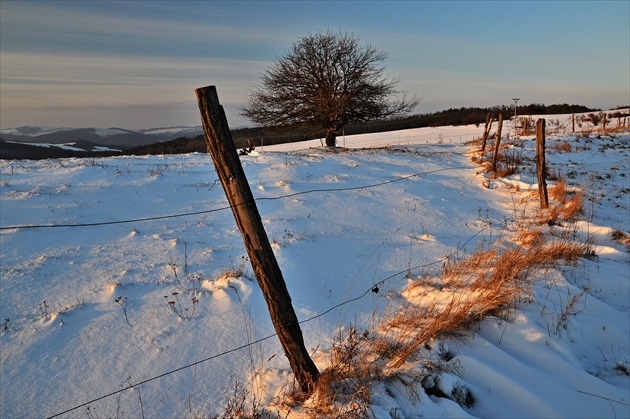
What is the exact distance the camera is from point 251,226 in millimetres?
3049

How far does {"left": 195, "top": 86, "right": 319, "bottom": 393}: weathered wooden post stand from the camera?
2889mm

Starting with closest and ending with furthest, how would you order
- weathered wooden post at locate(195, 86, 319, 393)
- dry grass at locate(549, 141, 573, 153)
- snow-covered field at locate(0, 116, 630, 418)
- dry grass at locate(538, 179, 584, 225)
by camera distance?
weathered wooden post at locate(195, 86, 319, 393) → snow-covered field at locate(0, 116, 630, 418) → dry grass at locate(538, 179, 584, 225) → dry grass at locate(549, 141, 573, 153)

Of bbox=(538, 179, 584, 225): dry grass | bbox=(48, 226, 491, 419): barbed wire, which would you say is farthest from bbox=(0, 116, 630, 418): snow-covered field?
bbox=(538, 179, 584, 225): dry grass

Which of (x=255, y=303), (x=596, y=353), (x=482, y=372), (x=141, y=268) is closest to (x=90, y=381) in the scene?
(x=255, y=303)

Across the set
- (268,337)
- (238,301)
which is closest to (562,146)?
(238,301)

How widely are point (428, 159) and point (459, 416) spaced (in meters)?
16.7

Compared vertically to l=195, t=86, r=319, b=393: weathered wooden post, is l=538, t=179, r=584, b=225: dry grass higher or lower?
lower

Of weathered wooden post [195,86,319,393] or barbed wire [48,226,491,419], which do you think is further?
barbed wire [48,226,491,419]

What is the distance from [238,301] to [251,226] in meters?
2.40

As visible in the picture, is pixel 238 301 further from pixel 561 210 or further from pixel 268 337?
pixel 561 210

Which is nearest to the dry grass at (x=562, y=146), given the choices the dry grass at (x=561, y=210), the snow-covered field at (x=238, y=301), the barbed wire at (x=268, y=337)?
the snow-covered field at (x=238, y=301)

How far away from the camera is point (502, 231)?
840 cm

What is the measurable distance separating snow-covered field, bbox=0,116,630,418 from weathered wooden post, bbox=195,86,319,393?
0.41 metres

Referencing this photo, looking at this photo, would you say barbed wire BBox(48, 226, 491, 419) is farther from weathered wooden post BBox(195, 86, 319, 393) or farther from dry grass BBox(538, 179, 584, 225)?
dry grass BBox(538, 179, 584, 225)
